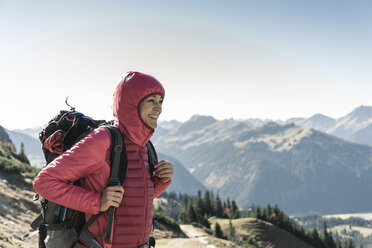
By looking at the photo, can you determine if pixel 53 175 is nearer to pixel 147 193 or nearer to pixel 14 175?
pixel 147 193

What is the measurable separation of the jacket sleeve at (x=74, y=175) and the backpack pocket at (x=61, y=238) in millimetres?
398

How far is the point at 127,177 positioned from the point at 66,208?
87 centimetres

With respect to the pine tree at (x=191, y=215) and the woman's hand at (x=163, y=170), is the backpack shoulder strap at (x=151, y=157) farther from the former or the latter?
the pine tree at (x=191, y=215)

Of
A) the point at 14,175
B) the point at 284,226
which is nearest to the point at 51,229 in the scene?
the point at 14,175

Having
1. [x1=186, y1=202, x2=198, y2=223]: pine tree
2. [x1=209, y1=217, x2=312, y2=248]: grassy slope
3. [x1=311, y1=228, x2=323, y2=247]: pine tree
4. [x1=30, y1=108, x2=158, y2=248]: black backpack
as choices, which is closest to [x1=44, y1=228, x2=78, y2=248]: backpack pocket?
[x1=30, y1=108, x2=158, y2=248]: black backpack

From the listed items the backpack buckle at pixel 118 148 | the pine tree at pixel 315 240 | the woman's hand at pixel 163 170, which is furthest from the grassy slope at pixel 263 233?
the backpack buckle at pixel 118 148

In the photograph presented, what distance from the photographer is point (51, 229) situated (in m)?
3.65

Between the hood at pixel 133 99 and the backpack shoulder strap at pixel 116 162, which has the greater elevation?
the hood at pixel 133 99

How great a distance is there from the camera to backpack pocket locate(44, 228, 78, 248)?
3.57 metres

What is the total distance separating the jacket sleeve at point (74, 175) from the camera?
11.5 feet

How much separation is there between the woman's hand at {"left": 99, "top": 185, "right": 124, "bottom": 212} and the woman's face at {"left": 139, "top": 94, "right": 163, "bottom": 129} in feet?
3.36

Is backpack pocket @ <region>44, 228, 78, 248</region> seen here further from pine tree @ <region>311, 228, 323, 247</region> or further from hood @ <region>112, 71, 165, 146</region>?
pine tree @ <region>311, 228, 323, 247</region>

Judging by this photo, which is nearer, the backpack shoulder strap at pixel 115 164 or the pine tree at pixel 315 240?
the backpack shoulder strap at pixel 115 164

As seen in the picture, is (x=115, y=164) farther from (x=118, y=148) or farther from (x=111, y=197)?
(x=111, y=197)
